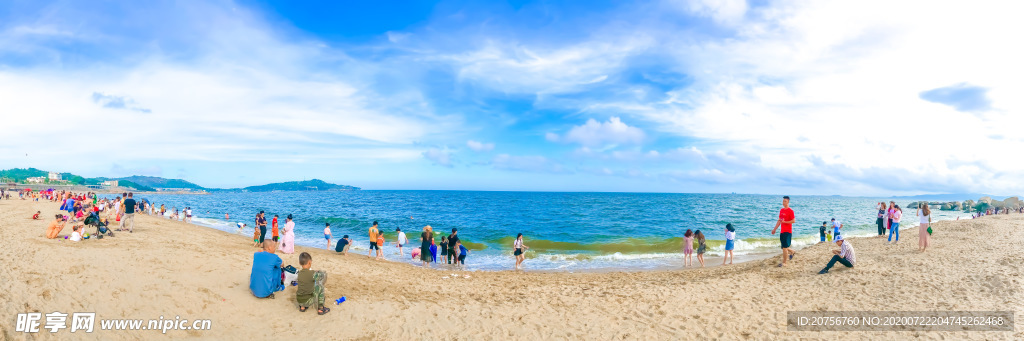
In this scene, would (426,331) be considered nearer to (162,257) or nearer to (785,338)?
(785,338)

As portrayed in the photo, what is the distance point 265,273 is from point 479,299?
5131mm

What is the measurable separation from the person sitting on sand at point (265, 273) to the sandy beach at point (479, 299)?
9.6 inches

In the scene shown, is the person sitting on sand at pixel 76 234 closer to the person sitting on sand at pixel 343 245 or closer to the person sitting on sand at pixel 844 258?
the person sitting on sand at pixel 343 245

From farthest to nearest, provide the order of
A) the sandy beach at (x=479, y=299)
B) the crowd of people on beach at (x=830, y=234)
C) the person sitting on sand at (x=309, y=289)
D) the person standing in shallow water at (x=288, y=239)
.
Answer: the person standing in shallow water at (x=288, y=239) < the crowd of people on beach at (x=830, y=234) < the person sitting on sand at (x=309, y=289) < the sandy beach at (x=479, y=299)

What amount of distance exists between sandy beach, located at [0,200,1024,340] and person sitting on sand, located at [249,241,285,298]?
0.80 feet

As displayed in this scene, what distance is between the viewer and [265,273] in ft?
29.5

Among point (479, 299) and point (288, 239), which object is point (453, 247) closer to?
point (288, 239)

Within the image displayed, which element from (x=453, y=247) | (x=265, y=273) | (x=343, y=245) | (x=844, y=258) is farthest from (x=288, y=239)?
(x=844, y=258)

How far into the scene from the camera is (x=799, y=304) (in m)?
9.59

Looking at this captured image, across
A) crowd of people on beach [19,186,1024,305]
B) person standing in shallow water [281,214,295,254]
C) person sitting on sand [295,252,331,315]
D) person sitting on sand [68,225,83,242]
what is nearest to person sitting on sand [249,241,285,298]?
crowd of people on beach [19,186,1024,305]

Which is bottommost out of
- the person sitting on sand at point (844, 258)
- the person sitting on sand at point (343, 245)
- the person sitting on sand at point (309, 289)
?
the person sitting on sand at point (343, 245)

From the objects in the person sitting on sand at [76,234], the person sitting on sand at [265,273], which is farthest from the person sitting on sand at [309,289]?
the person sitting on sand at [76,234]

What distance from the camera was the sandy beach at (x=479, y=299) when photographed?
804cm

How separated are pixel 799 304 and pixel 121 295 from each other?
15.4 meters
